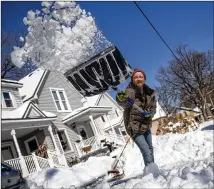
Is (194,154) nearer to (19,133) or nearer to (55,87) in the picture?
(19,133)

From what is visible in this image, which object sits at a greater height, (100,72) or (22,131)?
(100,72)

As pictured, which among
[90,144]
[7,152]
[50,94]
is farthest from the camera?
[50,94]

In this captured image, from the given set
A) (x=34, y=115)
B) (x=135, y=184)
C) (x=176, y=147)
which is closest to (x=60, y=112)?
(x=34, y=115)

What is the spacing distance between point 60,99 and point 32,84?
8.24 feet

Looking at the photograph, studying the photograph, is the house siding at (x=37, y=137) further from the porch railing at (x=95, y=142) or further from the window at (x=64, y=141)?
the porch railing at (x=95, y=142)

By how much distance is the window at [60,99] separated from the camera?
23455 mm

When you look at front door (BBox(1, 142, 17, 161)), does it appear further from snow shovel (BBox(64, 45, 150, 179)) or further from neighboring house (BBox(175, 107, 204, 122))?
neighboring house (BBox(175, 107, 204, 122))

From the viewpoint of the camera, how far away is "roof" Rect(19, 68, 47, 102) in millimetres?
21289

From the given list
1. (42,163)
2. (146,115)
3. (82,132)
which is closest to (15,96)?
(42,163)

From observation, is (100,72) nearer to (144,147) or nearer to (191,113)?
(191,113)

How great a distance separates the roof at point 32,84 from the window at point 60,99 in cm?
149

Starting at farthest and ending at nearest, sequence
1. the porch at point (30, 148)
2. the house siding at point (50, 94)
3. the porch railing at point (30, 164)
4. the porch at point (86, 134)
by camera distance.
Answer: the house siding at point (50, 94) → the porch at point (86, 134) → the porch railing at point (30, 164) → the porch at point (30, 148)

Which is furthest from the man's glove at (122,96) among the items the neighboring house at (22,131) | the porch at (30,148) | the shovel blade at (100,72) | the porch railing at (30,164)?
the porch railing at (30,164)

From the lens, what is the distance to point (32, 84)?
73.9 ft
